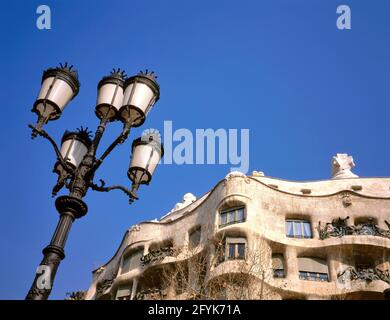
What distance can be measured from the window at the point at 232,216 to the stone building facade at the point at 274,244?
5 centimetres

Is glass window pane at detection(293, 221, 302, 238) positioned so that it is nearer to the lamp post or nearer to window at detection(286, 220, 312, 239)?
window at detection(286, 220, 312, 239)

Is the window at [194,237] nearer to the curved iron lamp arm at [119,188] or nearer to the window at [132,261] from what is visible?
the window at [132,261]

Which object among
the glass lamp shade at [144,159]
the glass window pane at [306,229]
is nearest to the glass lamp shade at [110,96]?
the glass lamp shade at [144,159]

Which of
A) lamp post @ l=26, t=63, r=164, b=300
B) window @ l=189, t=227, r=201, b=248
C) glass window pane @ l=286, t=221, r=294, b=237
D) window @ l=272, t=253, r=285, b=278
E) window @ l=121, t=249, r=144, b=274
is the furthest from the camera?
window @ l=121, t=249, r=144, b=274

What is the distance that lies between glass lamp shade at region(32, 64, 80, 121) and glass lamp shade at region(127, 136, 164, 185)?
56.4 inches

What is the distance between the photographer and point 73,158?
7688 millimetres

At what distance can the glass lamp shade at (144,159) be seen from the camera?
771 centimetres

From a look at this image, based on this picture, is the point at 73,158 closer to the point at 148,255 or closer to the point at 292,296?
the point at 292,296

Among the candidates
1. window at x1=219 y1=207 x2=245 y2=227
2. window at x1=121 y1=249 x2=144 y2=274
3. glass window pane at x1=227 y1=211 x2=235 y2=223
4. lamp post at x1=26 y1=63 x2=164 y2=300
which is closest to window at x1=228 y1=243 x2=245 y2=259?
window at x1=219 y1=207 x2=245 y2=227

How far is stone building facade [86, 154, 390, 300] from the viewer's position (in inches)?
867

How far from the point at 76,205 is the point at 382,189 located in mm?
26621

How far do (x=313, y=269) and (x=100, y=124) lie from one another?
62.2 feet

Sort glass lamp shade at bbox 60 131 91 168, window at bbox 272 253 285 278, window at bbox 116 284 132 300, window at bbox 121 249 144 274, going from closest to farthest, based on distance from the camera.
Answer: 1. glass lamp shade at bbox 60 131 91 168
2. window at bbox 272 253 285 278
3. window at bbox 116 284 132 300
4. window at bbox 121 249 144 274
